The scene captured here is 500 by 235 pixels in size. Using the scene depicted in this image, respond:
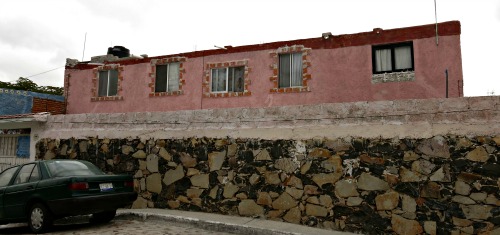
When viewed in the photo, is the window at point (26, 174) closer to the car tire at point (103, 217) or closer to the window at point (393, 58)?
the car tire at point (103, 217)

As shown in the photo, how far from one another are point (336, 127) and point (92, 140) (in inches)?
265

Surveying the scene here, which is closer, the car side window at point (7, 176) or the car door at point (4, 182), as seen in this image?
the car door at point (4, 182)

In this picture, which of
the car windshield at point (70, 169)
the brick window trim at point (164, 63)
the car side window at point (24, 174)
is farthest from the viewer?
the brick window trim at point (164, 63)

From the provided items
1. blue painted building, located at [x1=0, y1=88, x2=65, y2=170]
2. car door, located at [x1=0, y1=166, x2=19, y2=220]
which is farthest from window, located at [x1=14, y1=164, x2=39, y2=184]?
blue painted building, located at [x1=0, y1=88, x2=65, y2=170]

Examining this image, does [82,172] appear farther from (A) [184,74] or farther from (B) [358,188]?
(A) [184,74]

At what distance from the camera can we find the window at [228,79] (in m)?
15.2

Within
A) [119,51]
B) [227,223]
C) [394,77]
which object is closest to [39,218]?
[227,223]

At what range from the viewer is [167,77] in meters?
16.6

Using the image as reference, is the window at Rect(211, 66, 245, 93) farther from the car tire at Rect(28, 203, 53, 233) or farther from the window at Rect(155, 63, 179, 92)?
the car tire at Rect(28, 203, 53, 233)

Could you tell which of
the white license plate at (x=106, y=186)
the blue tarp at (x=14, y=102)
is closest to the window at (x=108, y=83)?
the blue tarp at (x=14, y=102)

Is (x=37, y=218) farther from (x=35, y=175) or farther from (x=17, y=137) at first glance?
(x=17, y=137)

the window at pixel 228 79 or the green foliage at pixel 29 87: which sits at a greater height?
the green foliage at pixel 29 87

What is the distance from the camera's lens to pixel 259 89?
1475 centimetres

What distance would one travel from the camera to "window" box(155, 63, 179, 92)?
1642 cm
